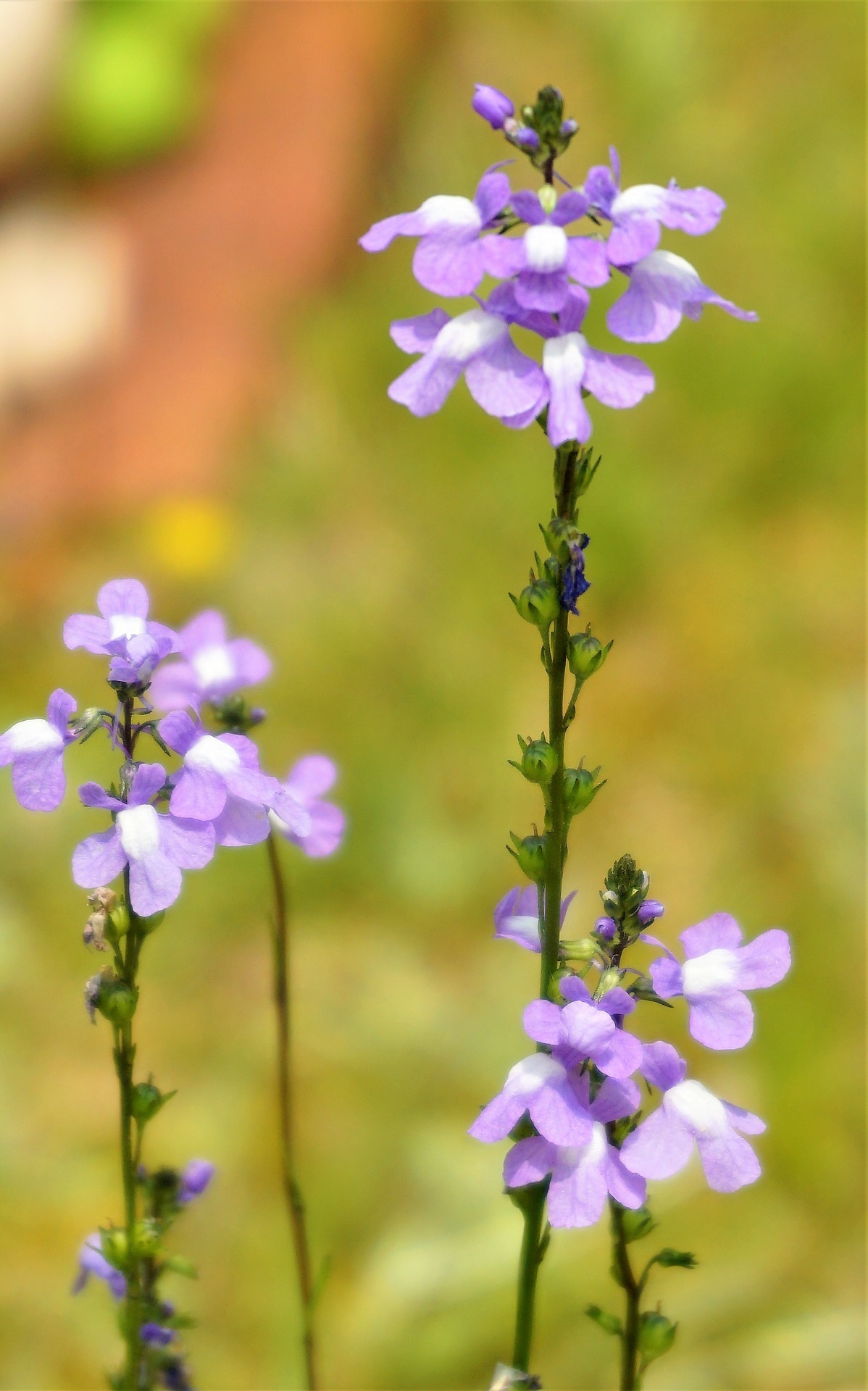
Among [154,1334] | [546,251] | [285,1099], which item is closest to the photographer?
[546,251]

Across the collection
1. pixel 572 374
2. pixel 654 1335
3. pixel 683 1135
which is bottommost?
pixel 654 1335

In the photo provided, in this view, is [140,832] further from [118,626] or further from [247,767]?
[118,626]

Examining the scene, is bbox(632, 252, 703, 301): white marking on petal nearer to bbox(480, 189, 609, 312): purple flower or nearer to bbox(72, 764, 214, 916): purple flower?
bbox(480, 189, 609, 312): purple flower

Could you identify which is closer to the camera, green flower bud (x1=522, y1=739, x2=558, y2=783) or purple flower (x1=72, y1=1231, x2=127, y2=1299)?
green flower bud (x1=522, y1=739, x2=558, y2=783)

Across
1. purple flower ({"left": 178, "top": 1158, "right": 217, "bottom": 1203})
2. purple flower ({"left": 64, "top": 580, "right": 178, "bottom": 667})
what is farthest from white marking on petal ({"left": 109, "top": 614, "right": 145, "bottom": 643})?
purple flower ({"left": 178, "top": 1158, "right": 217, "bottom": 1203})

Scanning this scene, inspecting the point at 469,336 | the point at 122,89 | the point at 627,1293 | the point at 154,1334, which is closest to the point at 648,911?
the point at 627,1293

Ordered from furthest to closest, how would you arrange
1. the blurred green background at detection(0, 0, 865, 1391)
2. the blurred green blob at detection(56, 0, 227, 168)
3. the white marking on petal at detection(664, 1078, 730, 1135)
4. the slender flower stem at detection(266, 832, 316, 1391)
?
the blurred green blob at detection(56, 0, 227, 168) < the blurred green background at detection(0, 0, 865, 1391) < the slender flower stem at detection(266, 832, 316, 1391) < the white marking on petal at detection(664, 1078, 730, 1135)

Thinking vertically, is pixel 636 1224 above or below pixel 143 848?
below
